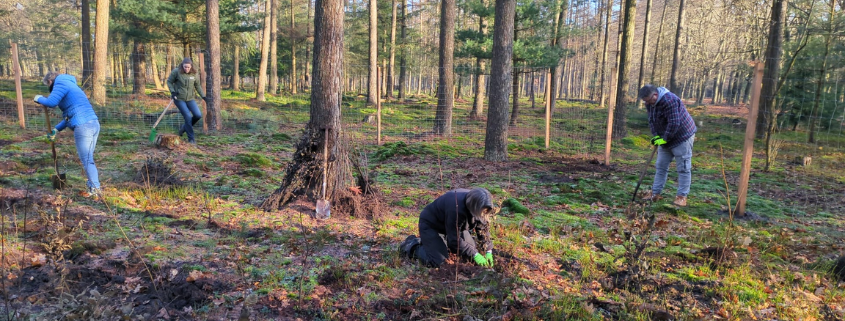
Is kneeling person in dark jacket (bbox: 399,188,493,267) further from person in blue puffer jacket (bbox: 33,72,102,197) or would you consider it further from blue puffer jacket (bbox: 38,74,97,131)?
blue puffer jacket (bbox: 38,74,97,131)

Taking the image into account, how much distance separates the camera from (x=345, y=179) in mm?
5578

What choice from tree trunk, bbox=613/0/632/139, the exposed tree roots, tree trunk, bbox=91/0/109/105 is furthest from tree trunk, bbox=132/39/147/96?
tree trunk, bbox=613/0/632/139

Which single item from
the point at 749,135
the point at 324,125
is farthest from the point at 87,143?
the point at 749,135

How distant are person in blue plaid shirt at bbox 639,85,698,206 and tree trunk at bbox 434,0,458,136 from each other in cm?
660

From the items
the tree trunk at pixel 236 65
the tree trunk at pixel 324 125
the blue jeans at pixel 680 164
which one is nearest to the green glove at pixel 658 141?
the blue jeans at pixel 680 164

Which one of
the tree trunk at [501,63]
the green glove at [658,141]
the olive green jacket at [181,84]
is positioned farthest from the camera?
the olive green jacket at [181,84]

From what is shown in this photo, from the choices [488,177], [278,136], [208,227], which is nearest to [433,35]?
[278,136]

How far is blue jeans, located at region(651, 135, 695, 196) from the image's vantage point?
6.09 meters

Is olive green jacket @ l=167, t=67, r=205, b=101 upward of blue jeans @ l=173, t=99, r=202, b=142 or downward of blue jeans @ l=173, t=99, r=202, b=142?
upward

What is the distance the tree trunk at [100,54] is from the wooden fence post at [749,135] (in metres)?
15.9

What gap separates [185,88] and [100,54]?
7.16 m

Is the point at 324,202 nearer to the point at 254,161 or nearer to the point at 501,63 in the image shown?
the point at 254,161

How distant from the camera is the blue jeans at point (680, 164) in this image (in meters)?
6.09

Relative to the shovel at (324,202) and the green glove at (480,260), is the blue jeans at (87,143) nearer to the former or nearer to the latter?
the shovel at (324,202)
